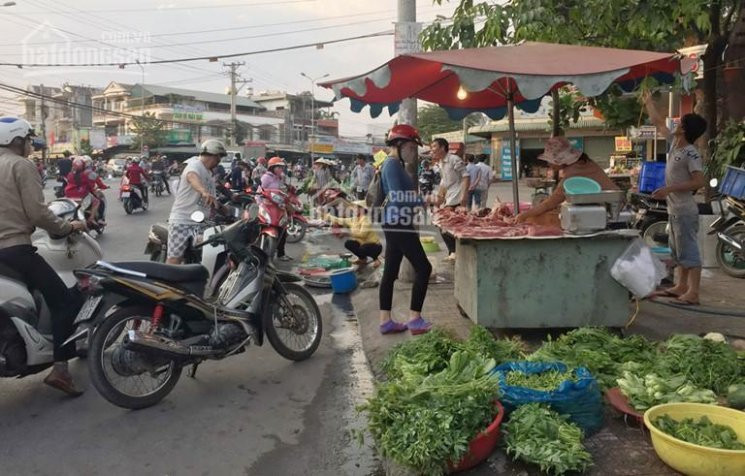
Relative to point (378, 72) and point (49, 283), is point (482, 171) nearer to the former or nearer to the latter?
point (378, 72)

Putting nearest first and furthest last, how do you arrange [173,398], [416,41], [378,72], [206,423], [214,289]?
1. [206,423]
2. [173,398]
3. [378,72]
4. [214,289]
5. [416,41]

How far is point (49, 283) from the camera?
392 cm

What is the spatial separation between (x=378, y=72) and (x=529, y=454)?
118 inches

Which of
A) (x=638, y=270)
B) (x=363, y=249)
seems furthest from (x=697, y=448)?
(x=363, y=249)

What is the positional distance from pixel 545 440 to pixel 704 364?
1.50 m

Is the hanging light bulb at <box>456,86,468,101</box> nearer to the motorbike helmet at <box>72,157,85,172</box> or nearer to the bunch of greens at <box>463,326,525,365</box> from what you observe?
the bunch of greens at <box>463,326,525,365</box>

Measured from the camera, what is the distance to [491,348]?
4012 millimetres

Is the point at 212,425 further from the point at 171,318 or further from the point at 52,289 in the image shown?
the point at 52,289

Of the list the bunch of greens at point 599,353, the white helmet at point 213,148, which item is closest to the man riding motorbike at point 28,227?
the white helmet at point 213,148

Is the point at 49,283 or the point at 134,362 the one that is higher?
the point at 49,283

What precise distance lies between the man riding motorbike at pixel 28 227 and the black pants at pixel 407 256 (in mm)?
2437

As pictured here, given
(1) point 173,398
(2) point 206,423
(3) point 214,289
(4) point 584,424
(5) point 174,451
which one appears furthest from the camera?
(3) point 214,289

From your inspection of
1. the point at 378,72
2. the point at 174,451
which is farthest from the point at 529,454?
the point at 378,72

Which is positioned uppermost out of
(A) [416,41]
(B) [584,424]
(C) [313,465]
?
(A) [416,41]
